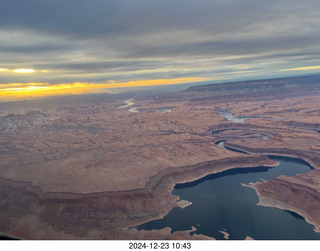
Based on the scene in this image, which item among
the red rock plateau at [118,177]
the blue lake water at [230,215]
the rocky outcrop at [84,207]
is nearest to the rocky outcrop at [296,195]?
the red rock plateau at [118,177]

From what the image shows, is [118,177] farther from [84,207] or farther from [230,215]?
[230,215]

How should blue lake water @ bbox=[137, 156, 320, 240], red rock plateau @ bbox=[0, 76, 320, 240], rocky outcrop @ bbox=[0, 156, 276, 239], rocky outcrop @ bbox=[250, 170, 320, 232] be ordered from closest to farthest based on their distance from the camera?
blue lake water @ bbox=[137, 156, 320, 240] < rocky outcrop @ bbox=[0, 156, 276, 239] < red rock plateau @ bbox=[0, 76, 320, 240] < rocky outcrop @ bbox=[250, 170, 320, 232]

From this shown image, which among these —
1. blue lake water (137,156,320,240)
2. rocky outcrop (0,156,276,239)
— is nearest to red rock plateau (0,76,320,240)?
rocky outcrop (0,156,276,239)

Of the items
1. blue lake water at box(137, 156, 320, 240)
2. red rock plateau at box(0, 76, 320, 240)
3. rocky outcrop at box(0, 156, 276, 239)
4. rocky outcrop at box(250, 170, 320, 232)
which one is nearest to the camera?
blue lake water at box(137, 156, 320, 240)

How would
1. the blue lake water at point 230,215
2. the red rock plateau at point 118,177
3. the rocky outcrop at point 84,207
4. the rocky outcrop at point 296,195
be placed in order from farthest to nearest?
the rocky outcrop at point 296,195, the red rock plateau at point 118,177, the rocky outcrop at point 84,207, the blue lake water at point 230,215

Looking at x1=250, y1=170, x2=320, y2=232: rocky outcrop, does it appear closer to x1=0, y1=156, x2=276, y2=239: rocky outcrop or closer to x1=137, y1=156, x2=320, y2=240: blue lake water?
x1=137, y1=156, x2=320, y2=240: blue lake water

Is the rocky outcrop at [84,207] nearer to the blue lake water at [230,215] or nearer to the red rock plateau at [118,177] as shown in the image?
the red rock plateau at [118,177]

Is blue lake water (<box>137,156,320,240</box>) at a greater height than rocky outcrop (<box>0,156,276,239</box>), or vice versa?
rocky outcrop (<box>0,156,276,239</box>)

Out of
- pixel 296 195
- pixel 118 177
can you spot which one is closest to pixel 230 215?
pixel 296 195

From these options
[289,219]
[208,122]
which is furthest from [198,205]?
[208,122]
